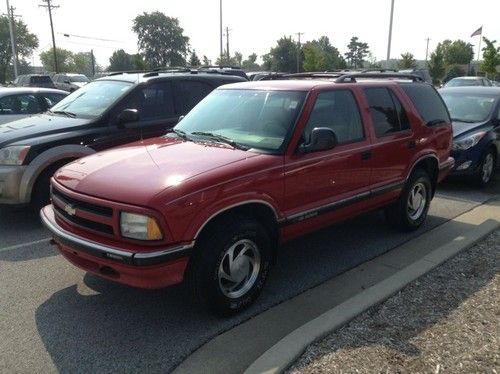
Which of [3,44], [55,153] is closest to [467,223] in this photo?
[55,153]

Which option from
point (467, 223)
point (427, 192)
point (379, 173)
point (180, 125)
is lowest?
point (467, 223)

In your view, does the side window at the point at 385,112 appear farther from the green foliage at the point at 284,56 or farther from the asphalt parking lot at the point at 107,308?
the green foliage at the point at 284,56

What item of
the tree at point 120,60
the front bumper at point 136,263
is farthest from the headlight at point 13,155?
the tree at point 120,60

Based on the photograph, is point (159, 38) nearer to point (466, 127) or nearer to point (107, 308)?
point (466, 127)

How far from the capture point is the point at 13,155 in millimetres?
5727

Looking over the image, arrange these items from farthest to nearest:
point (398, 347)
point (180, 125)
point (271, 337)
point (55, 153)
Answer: point (55, 153), point (180, 125), point (271, 337), point (398, 347)

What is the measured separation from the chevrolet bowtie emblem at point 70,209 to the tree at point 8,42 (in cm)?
8491

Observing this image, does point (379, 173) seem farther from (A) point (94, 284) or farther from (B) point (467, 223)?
(A) point (94, 284)

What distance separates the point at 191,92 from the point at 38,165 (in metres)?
2.50

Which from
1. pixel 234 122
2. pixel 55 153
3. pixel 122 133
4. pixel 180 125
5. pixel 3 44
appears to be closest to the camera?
pixel 234 122

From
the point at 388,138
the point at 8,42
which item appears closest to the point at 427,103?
the point at 388,138

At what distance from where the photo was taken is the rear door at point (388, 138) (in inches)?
199

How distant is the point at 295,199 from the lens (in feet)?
13.6

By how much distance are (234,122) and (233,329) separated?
6.27 feet
